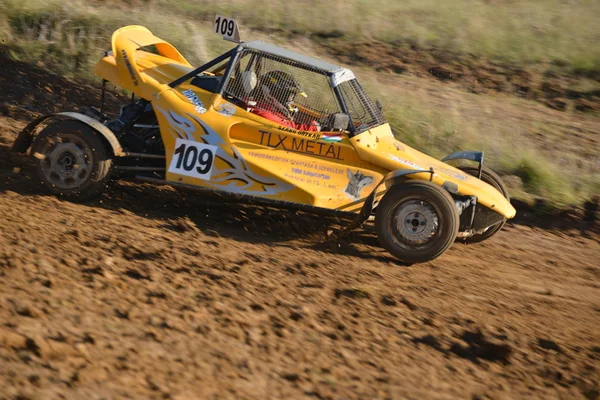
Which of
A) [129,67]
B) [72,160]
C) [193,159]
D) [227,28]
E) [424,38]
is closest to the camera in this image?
[193,159]

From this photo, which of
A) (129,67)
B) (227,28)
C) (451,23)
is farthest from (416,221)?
(451,23)

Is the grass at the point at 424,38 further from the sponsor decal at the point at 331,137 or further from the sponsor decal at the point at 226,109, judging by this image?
the sponsor decal at the point at 226,109

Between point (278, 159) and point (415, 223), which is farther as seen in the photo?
point (278, 159)

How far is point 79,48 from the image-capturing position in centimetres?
1175

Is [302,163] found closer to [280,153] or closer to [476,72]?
[280,153]

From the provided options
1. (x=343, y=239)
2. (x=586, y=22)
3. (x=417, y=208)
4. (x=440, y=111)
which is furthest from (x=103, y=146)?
(x=586, y=22)

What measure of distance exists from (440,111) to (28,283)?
8.36 meters

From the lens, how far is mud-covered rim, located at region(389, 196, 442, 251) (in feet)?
22.6

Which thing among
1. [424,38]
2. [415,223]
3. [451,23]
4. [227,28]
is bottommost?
[415,223]

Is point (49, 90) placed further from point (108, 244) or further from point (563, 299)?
point (563, 299)

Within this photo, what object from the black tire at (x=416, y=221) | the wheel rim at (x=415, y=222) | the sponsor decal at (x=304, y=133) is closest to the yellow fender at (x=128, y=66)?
the sponsor decal at (x=304, y=133)

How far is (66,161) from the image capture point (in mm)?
7359

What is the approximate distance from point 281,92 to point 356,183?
43.5 inches

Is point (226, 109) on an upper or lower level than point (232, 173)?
upper
